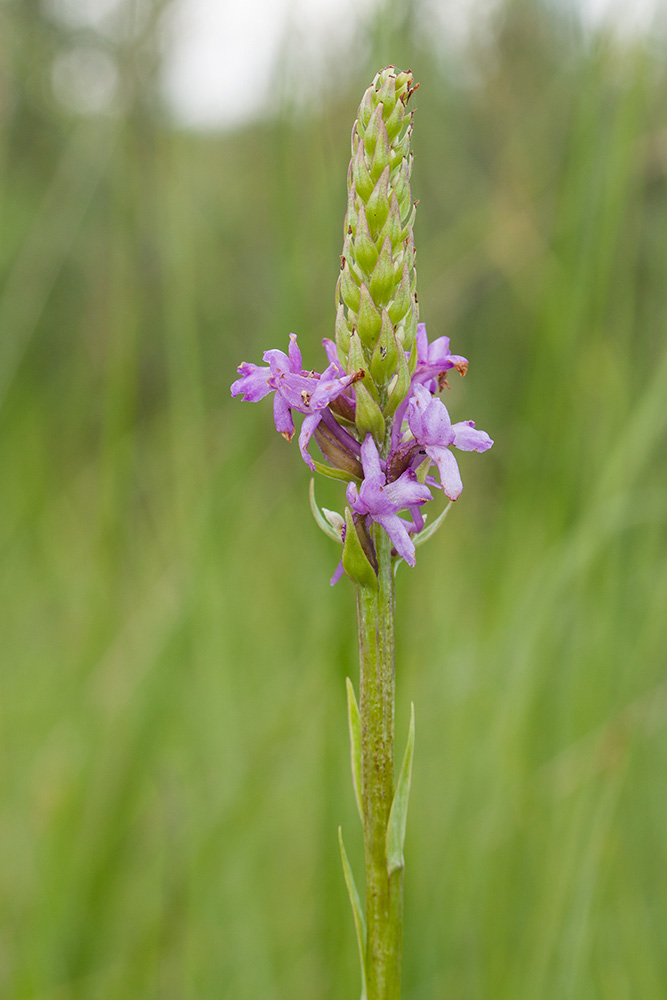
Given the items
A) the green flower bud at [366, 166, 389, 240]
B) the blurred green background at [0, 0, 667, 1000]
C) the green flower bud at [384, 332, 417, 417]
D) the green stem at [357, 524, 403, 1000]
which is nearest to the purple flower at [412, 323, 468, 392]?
the green flower bud at [384, 332, 417, 417]

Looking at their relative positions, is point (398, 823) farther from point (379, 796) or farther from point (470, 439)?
point (470, 439)

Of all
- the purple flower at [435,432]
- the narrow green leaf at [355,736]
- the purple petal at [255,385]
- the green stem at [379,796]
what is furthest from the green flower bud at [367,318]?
the narrow green leaf at [355,736]

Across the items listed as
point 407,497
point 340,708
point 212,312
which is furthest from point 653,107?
point 407,497

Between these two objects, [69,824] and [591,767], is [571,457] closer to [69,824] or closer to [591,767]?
[591,767]

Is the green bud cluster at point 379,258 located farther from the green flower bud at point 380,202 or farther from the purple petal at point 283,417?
the purple petal at point 283,417

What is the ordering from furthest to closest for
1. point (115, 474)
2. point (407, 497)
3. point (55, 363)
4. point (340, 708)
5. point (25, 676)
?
point (55, 363) < point (25, 676) < point (115, 474) < point (340, 708) < point (407, 497)

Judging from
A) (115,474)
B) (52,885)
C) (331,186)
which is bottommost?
(52,885)
